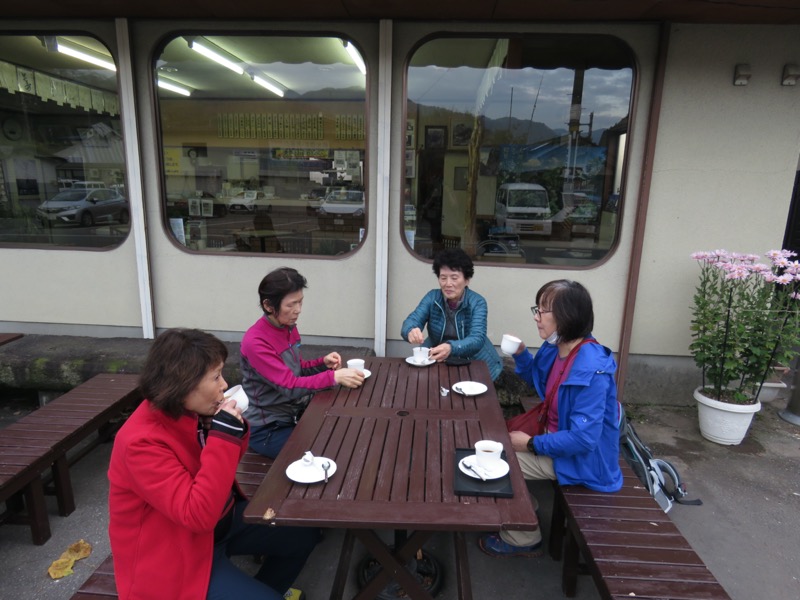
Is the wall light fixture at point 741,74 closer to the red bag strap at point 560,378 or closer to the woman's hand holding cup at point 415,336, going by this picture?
the red bag strap at point 560,378

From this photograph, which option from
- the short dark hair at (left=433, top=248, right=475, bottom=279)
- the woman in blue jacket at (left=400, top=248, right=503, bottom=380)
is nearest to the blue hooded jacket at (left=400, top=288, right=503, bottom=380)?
the woman in blue jacket at (left=400, top=248, right=503, bottom=380)

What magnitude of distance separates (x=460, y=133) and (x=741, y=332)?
95.7 inches

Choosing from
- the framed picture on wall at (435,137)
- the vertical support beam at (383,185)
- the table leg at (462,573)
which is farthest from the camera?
the framed picture on wall at (435,137)

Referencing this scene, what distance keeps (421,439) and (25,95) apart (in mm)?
4649

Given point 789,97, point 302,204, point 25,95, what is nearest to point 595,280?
point 789,97

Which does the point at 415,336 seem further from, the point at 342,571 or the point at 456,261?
the point at 342,571

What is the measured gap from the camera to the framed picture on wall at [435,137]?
12.5 ft

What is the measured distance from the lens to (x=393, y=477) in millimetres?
1668

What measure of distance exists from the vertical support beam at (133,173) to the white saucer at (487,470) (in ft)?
10.9

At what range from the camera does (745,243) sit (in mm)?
3682

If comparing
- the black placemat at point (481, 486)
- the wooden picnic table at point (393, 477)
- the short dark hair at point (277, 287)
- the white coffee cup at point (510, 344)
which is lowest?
the wooden picnic table at point (393, 477)

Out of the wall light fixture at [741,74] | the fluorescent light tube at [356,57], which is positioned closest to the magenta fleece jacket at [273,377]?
the fluorescent light tube at [356,57]

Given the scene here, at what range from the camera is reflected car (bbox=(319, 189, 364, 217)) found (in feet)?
13.0

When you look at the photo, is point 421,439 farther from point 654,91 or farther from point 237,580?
point 654,91
